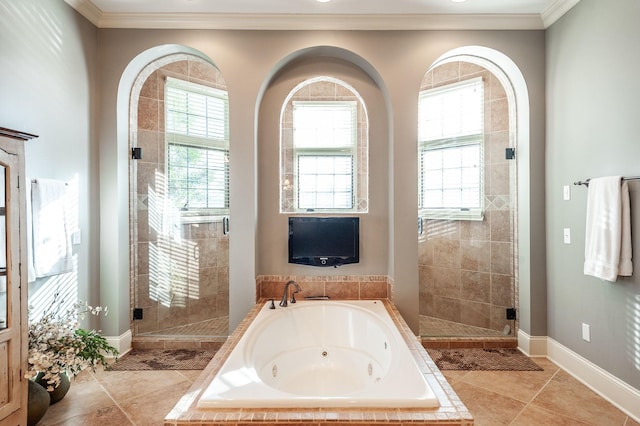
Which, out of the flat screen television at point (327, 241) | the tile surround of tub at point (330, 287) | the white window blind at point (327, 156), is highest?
the white window blind at point (327, 156)

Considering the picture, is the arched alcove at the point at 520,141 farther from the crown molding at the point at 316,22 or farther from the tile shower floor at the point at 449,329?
the tile shower floor at the point at 449,329

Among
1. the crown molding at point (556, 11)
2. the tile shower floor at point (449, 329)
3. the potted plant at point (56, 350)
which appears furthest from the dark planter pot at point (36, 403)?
the crown molding at point (556, 11)

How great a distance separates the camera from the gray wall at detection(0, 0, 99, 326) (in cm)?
211

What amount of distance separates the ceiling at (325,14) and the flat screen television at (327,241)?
170 centimetres

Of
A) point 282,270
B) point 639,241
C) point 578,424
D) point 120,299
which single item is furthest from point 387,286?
point 120,299

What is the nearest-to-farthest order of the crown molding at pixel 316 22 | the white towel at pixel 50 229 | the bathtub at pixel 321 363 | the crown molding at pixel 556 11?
the bathtub at pixel 321 363, the white towel at pixel 50 229, the crown molding at pixel 556 11, the crown molding at pixel 316 22

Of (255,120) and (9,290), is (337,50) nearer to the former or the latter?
(255,120)

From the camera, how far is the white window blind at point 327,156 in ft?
10.5

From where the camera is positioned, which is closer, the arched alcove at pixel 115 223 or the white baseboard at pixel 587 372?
the white baseboard at pixel 587 372

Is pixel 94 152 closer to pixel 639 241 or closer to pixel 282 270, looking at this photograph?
pixel 282 270

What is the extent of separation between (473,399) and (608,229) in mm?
1427

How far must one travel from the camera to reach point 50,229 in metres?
2.24

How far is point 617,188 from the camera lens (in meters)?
2.06

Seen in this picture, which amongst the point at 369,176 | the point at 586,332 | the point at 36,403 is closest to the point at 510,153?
the point at 369,176
